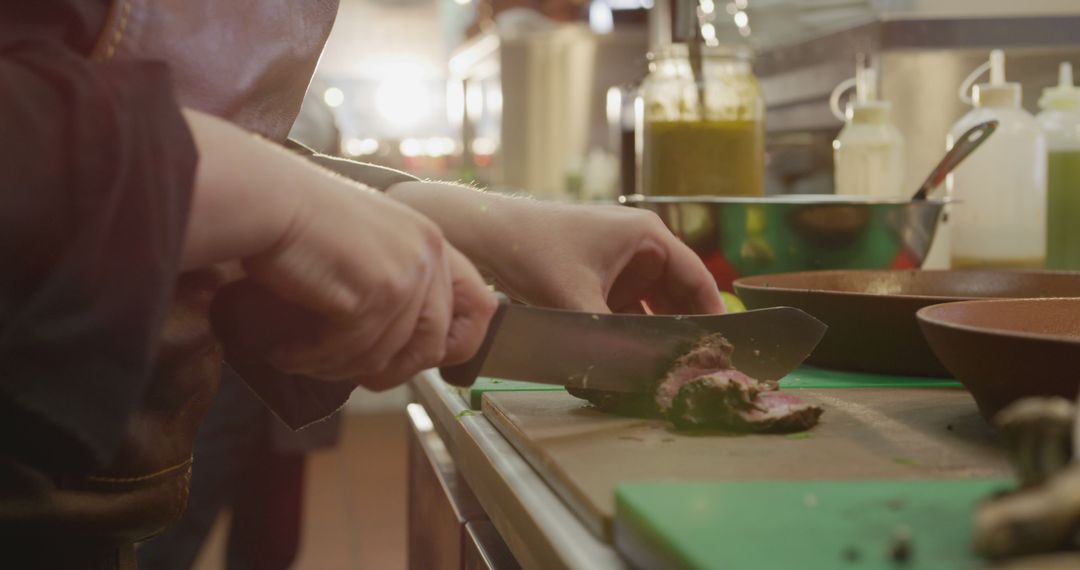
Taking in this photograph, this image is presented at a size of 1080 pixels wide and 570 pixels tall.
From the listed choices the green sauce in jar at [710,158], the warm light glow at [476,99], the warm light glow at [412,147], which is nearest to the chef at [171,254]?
the green sauce in jar at [710,158]

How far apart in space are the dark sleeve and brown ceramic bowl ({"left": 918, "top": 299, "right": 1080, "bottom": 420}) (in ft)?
1.49

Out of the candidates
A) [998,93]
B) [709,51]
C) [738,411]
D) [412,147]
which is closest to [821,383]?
[738,411]

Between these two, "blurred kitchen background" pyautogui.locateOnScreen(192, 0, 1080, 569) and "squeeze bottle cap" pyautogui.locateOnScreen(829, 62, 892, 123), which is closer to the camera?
"squeeze bottle cap" pyautogui.locateOnScreen(829, 62, 892, 123)

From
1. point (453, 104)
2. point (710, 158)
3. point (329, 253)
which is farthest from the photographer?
point (453, 104)

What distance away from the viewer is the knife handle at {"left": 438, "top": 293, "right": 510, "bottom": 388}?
76 centimetres

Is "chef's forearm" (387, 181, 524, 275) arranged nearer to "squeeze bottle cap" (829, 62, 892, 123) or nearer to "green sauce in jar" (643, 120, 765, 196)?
"green sauce in jar" (643, 120, 765, 196)

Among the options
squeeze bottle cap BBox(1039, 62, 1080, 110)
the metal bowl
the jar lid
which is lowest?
the metal bowl

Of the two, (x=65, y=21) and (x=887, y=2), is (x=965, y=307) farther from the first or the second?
(x=887, y=2)

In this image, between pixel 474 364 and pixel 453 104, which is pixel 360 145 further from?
pixel 474 364

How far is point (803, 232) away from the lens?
4.05 feet

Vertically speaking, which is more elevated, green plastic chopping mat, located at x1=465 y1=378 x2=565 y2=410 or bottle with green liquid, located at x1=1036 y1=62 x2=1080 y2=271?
bottle with green liquid, located at x1=1036 y1=62 x2=1080 y2=271

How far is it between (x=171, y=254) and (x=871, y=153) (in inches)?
48.6

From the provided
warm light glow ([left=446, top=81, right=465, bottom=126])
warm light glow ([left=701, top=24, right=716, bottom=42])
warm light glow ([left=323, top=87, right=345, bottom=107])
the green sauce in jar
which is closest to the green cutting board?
the green sauce in jar

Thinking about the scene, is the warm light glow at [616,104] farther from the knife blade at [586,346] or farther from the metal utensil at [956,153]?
the knife blade at [586,346]
